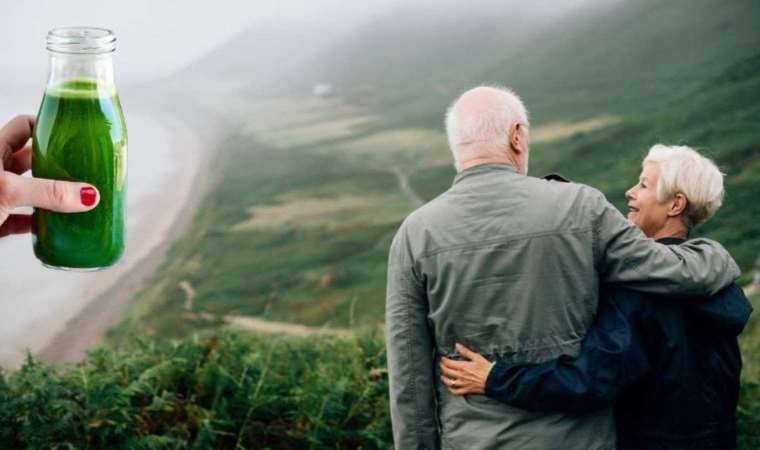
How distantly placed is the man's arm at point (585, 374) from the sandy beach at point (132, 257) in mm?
9961

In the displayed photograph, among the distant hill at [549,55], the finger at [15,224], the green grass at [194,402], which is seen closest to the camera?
the finger at [15,224]

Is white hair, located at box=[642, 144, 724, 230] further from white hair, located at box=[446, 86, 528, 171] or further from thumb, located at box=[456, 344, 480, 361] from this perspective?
thumb, located at box=[456, 344, 480, 361]

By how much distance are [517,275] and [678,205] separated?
622 millimetres

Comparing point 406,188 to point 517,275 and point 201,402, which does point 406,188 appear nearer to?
point 201,402

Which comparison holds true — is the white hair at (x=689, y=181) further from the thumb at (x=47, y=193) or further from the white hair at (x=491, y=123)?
the thumb at (x=47, y=193)

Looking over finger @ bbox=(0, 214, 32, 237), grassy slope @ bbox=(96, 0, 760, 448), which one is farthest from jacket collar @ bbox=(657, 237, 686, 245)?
grassy slope @ bbox=(96, 0, 760, 448)

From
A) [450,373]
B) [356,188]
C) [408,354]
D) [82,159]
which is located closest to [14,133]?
[82,159]

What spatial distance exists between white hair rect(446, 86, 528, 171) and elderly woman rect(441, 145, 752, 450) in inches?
19.2

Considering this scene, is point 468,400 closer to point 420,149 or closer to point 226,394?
point 226,394

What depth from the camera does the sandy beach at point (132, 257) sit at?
1619 centimetres

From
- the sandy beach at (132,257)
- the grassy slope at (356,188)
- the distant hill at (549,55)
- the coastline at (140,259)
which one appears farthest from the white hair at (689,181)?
the distant hill at (549,55)

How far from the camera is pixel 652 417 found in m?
2.44

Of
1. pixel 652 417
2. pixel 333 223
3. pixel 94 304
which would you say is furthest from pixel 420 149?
pixel 652 417

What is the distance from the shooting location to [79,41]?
167cm
